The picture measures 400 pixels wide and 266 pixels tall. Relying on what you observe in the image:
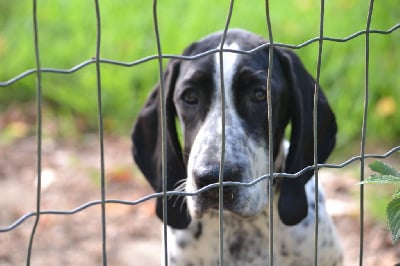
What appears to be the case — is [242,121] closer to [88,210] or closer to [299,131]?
[299,131]

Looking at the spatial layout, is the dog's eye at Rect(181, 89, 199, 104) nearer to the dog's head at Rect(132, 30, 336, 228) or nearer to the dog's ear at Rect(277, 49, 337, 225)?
the dog's head at Rect(132, 30, 336, 228)

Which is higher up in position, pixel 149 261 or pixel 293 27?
pixel 293 27

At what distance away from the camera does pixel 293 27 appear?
6047mm

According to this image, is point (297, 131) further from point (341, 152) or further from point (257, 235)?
point (341, 152)

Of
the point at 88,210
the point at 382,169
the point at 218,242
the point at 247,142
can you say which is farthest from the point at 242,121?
the point at 88,210

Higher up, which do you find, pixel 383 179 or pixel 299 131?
pixel 299 131

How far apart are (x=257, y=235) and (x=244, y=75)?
63cm

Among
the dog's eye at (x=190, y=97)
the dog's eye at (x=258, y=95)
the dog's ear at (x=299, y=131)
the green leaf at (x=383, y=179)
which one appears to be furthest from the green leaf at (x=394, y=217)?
the dog's eye at (x=190, y=97)

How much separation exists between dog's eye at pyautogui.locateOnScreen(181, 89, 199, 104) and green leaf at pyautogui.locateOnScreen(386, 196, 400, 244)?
99 centimetres

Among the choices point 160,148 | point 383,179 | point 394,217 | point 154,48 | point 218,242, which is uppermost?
point 154,48

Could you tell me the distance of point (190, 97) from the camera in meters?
3.24

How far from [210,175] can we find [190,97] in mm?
514

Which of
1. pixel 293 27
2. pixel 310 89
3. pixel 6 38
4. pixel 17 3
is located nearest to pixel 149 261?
pixel 310 89

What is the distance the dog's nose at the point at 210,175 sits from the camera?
2.81m
